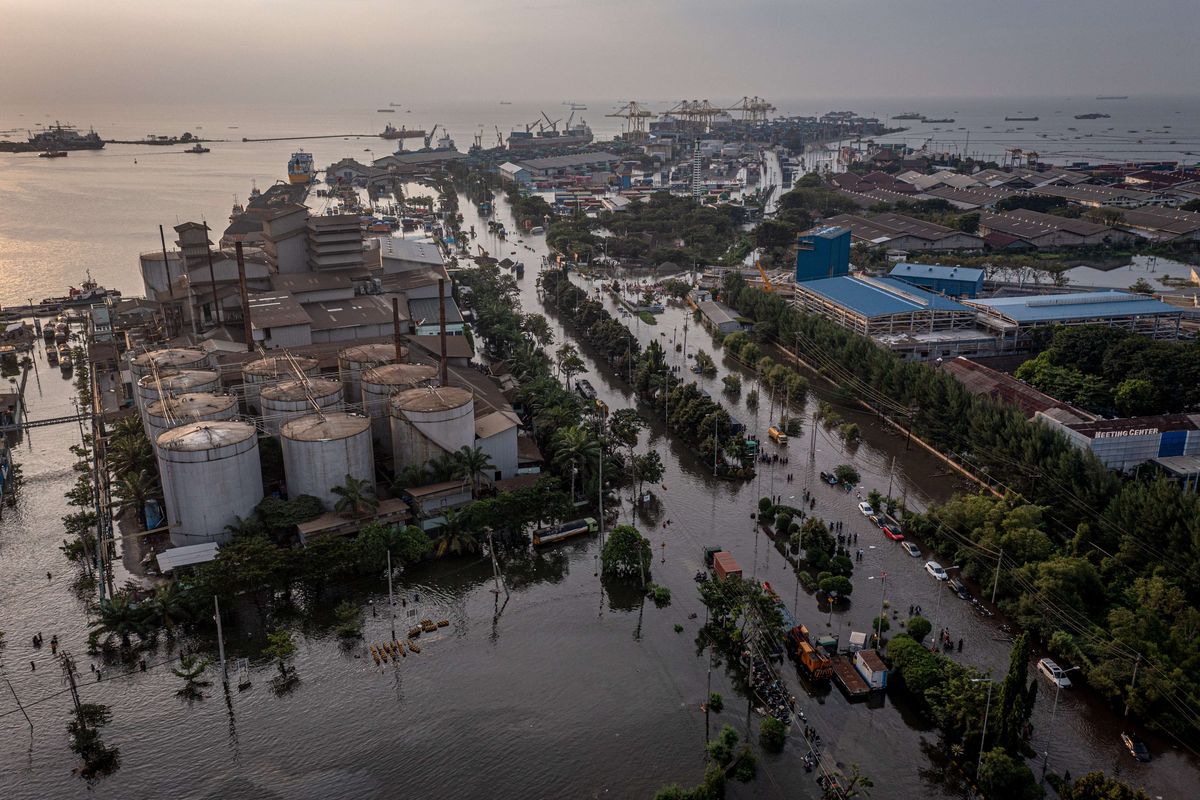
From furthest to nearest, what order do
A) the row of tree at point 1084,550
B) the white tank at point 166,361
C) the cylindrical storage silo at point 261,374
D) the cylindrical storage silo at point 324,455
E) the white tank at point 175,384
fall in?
the white tank at point 166,361
the cylindrical storage silo at point 261,374
the white tank at point 175,384
the cylindrical storage silo at point 324,455
the row of tree at point 1084,550

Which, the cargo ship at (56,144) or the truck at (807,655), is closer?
the truck at (807,655)

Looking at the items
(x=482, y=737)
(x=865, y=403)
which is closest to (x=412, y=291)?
(x=865, y=403)

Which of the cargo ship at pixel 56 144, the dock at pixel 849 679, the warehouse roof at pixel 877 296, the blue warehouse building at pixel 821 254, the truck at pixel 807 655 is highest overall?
the cargo ship at pixel 56 144

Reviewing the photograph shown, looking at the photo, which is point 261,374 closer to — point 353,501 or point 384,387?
point 384,387

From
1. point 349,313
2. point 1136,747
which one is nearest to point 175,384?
point 349,313

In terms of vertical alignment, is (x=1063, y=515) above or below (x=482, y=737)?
above

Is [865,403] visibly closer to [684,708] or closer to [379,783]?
[684,708]

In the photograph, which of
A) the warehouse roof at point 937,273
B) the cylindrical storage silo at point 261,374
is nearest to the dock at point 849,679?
the cylindrical storage silo at point 261,374

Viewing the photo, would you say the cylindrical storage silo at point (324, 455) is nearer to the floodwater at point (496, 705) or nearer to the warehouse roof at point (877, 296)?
the floodwater at point (496, 705)
